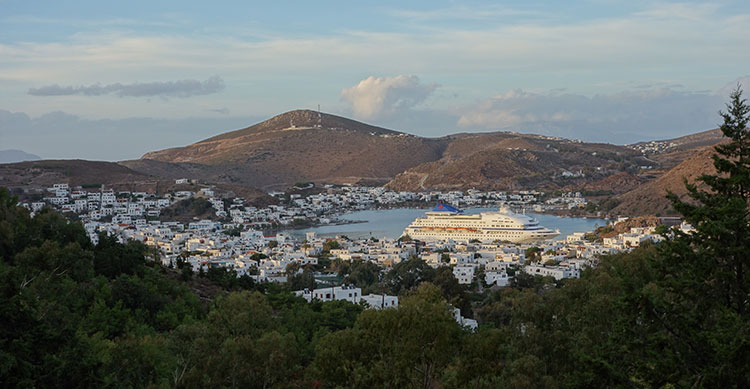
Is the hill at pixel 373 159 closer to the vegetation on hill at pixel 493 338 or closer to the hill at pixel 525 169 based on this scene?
the hill at pixel 525 169

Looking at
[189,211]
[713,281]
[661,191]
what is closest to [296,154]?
[189,211]

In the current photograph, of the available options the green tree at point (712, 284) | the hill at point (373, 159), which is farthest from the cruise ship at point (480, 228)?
the green tree at point (712, 284)

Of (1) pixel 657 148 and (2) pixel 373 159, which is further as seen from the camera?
(1) pixel 657 148

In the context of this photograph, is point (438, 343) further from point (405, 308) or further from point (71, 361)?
point (71, 361)

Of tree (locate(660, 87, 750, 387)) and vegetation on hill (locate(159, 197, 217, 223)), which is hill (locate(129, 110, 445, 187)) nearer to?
vegetation on hill (locate(159, 197, 217, 223))

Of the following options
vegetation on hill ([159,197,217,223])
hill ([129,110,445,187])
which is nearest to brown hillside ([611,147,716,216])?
vegetation on hill ([159,197,217,223])

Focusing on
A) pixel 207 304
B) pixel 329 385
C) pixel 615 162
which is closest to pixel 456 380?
pixel 329 385

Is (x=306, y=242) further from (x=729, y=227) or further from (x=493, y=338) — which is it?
(x=729, y=227)
